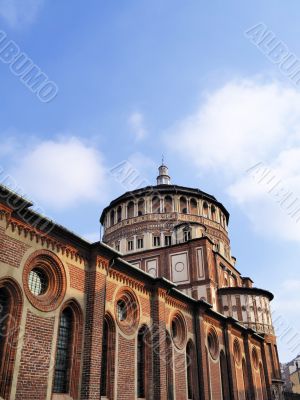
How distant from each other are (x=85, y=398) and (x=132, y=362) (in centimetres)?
344

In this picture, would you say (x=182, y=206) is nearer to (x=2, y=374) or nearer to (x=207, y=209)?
A: (x=207, y=209)

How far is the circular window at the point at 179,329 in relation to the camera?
59.3 ft

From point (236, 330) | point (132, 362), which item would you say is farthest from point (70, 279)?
point (236, 330)

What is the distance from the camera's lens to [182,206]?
38.2m

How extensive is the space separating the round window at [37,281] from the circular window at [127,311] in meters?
3.54

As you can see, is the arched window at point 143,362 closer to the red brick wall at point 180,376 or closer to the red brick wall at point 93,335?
the red brick wall at point 180,376

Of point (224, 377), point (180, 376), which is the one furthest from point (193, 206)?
point (180, 376)

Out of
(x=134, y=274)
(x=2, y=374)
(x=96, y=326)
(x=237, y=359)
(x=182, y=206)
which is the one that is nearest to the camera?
(x=2, y=374)

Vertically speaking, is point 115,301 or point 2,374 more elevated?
point 115,301

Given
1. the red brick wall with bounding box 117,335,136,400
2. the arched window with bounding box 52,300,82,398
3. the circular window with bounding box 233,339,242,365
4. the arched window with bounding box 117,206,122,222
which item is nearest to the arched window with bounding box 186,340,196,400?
the red brick wall with bounding box 117,335,136,400

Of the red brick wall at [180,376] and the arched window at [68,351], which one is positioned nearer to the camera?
the arched window at [68,351]

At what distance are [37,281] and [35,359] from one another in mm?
2282

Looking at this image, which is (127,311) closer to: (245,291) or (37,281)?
(37,281)

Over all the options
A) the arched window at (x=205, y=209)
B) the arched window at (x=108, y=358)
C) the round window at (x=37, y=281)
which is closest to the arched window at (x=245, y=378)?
the arched window at (x=108, y=358)
